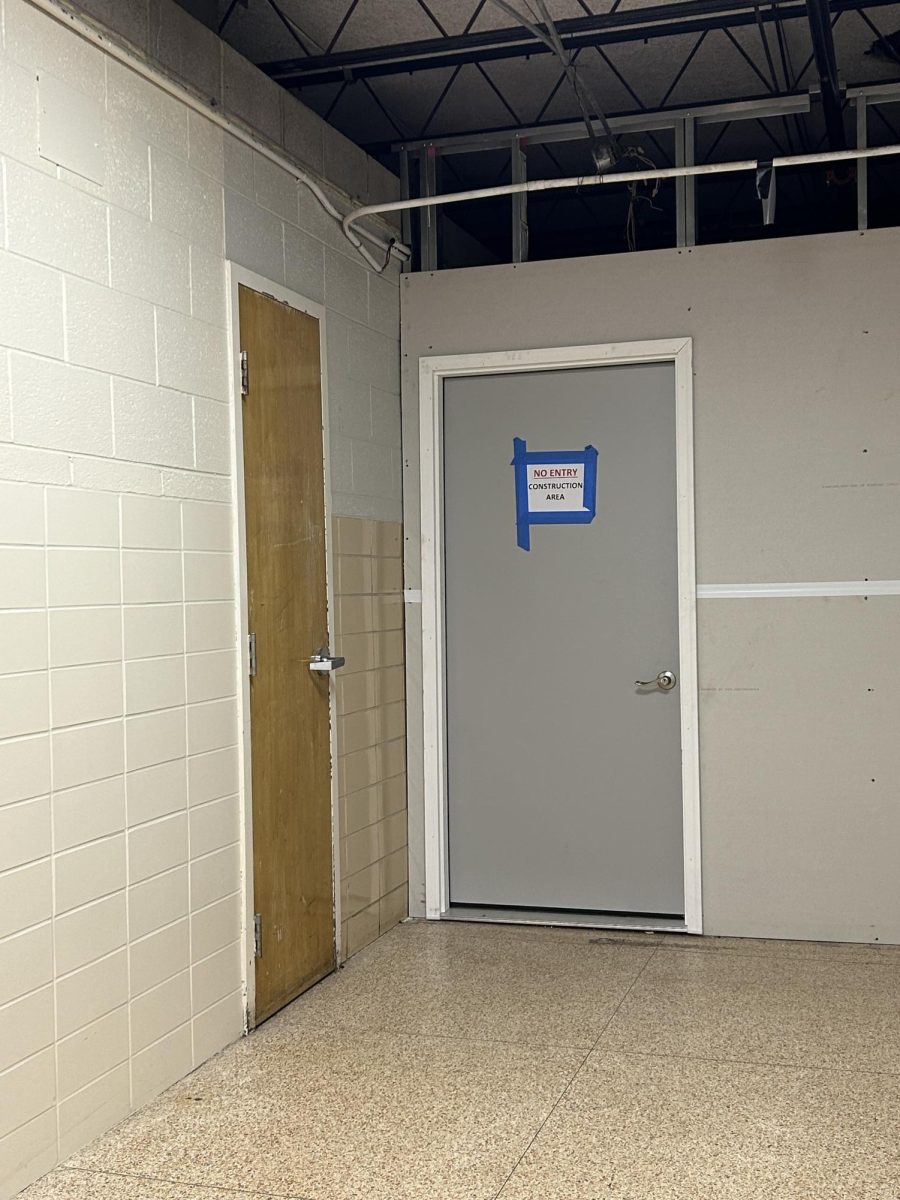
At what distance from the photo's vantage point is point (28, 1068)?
2.77m

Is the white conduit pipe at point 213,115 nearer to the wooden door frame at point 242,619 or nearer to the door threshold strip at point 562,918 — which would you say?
the wooden door frame at point 242,619

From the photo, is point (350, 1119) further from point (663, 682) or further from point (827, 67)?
point (827, 67)

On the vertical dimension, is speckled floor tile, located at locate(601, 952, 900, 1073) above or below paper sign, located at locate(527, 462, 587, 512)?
below

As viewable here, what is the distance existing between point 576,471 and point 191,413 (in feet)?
6.22

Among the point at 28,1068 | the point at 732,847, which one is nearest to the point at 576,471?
the point at 732,847

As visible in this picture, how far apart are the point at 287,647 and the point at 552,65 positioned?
2.50 metres

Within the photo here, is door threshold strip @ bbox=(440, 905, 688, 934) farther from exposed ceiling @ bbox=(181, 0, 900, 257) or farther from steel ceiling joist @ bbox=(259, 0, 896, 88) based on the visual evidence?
steel ceiling joist @ bbox=(259, 0, 896, 88)

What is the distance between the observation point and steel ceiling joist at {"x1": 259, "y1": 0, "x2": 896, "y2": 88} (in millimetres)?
4074

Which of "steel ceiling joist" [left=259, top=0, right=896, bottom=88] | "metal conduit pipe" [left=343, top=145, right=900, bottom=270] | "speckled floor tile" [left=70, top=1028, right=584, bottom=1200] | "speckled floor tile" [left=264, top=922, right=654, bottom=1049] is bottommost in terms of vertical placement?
"speckled floor tile" [left=264, top=922, right=654, bottom=1049]

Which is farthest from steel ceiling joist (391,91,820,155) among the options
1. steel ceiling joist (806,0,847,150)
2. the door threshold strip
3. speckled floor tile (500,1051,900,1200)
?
speckled floor tile (500,1051,900,1200)

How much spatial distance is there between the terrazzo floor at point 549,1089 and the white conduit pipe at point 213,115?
8.98 ft

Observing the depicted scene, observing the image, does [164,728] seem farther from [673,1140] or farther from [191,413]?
[673,1140]

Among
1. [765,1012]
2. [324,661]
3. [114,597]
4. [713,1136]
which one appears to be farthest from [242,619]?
[765,1012]

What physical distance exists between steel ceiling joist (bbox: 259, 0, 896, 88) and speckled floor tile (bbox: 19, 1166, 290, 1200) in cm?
365
